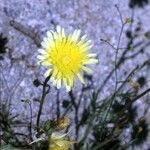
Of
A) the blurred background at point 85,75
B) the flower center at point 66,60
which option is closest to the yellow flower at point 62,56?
the flower center at point 66,60

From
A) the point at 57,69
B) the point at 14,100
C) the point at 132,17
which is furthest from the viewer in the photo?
the point at 132,17

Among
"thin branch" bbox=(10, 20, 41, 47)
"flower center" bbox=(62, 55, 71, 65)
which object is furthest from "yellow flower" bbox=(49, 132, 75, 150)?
"thin branch" bbox=(10, 20, 41, 47)

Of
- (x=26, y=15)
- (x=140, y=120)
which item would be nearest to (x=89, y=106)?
(x=140, y=120)

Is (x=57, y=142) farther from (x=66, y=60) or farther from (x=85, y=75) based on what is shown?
(x=85, y=75)

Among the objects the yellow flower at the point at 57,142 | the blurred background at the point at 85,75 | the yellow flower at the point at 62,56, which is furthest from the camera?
the blurred background at the point at 85,75

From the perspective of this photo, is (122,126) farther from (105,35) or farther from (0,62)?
(0,62)

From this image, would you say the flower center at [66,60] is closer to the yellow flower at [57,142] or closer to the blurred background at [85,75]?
the yellow flower at [57,142]
